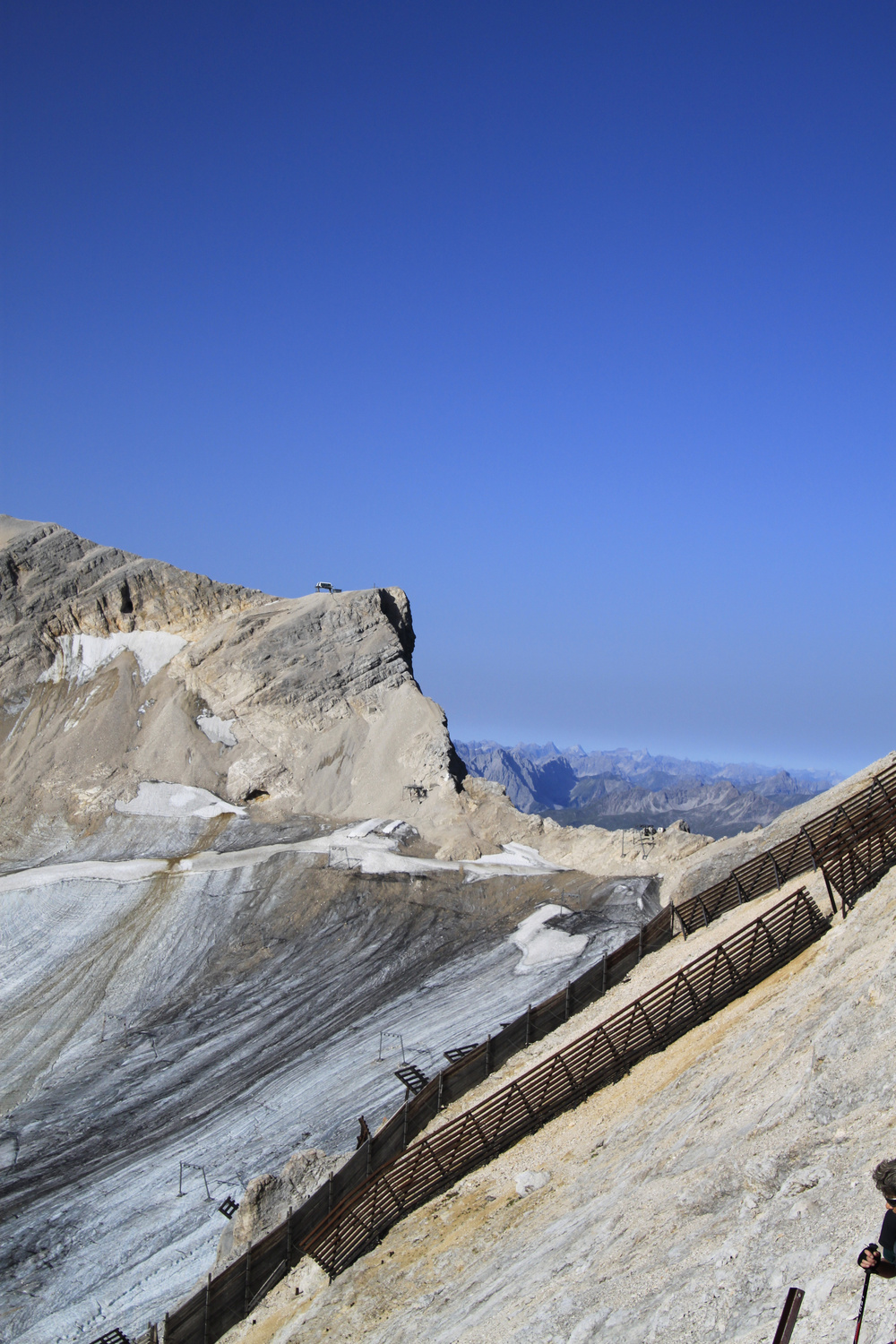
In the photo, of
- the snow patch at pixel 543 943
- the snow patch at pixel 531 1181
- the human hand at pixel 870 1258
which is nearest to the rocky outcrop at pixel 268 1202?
the snow patch at pixel 531 1181

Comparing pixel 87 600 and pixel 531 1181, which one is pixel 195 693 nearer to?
pixel 87 600

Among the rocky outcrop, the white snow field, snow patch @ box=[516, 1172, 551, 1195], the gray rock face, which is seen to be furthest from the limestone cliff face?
snow patch @ box=[516, 1172, 551, 1195]

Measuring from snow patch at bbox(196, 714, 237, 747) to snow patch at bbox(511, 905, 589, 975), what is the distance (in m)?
26.7

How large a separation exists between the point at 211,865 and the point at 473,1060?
2850 centimetres

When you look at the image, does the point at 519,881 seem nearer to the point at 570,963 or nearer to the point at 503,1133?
the point at 570,963

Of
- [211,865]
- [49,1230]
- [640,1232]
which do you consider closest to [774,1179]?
[640,1232]

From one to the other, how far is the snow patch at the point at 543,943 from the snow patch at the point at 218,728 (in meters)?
26.7

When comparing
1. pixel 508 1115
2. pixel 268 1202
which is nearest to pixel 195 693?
pixel 268 1202

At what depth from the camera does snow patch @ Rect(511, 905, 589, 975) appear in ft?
114

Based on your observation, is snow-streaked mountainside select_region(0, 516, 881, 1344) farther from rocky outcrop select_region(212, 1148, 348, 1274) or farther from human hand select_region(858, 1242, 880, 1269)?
human hand select_region(858, 1242, 880, 1269)

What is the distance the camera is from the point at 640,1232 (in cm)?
1077

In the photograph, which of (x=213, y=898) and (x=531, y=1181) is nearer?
(x=531, y=1181)

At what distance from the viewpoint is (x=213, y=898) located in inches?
1660

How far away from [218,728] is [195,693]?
3474mm
